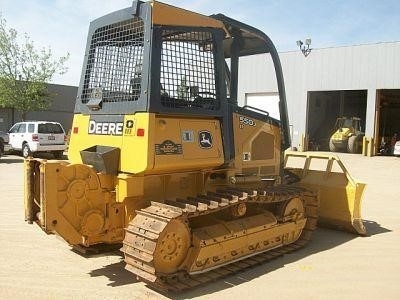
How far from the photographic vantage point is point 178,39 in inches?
205

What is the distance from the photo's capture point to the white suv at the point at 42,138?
19484 mm

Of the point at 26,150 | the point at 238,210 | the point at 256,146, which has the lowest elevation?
the point at 26,150

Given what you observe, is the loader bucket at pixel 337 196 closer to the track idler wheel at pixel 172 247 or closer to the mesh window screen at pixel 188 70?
the mesh window screen at pixel 188 70

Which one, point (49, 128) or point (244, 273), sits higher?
point (49, 128)

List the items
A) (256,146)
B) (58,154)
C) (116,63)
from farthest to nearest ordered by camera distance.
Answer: (58,154)
(256,146)
(116,63)

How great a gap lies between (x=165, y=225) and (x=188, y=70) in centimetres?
195

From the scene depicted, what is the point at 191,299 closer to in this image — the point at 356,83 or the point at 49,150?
the point at 49,150

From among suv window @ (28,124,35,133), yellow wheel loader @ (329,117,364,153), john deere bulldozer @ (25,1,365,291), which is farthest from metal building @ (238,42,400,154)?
john deere bulldozer @ (25,1,365,291)

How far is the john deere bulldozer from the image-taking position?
477 cm

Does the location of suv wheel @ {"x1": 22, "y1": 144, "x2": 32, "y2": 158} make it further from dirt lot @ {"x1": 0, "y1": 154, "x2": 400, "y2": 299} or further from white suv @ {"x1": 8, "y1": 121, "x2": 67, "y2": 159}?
dirt lot @ {"x1": 0, "y1": 154, "x2": 400, "y2": 299}

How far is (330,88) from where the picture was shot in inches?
1137

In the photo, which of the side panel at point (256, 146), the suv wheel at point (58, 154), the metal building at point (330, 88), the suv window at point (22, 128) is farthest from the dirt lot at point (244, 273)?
the metal building at point (330, 88)

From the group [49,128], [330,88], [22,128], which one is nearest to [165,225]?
[49,128]

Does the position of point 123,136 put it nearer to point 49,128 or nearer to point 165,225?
point 165,225
